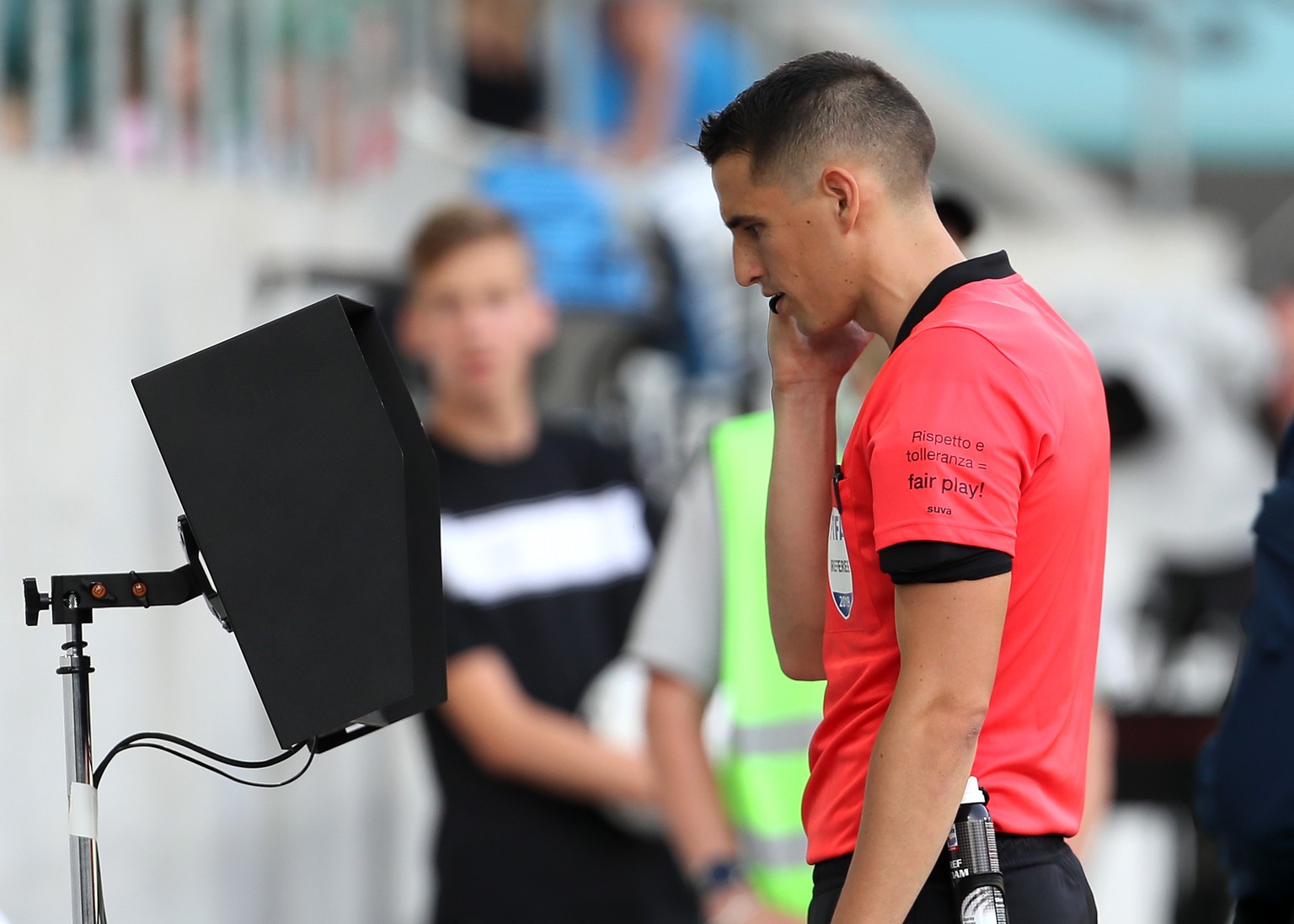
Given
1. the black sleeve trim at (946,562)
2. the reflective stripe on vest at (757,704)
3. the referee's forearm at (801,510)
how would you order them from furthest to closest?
the reflective stripe on vest at (757,704), the referee's forearm at (801,510), the black sleeve trim at (946,562)

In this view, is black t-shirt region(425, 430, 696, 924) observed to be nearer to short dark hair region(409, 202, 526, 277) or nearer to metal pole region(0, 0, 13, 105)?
short dark hair region(409, 202, 526, 277)

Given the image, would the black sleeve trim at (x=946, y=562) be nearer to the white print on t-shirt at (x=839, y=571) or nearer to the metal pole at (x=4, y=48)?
the white print on t-shirt at (x=839, y=571)

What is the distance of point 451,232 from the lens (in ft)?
11.0

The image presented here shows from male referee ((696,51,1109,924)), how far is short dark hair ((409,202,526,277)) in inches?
65.2

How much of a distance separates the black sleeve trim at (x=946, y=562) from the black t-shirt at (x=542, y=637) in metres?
1.67

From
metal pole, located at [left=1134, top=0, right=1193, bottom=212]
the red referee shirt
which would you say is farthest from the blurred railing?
metal pole, located at [left=1134, top=0, right=1193, bottom=212]

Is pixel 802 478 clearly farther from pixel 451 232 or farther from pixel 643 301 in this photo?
pixel 643 301

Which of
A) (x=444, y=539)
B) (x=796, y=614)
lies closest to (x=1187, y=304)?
(x=444, y=539)

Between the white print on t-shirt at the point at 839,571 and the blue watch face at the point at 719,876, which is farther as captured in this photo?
the blue watch face at the point at 719,876

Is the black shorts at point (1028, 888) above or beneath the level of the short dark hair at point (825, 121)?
beneath

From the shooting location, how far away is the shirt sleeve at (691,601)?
106 inches

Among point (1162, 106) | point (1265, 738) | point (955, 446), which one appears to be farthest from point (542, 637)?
point (1162, 106)

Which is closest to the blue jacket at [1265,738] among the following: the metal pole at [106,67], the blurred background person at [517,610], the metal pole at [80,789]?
the blurred background person at [517,610]

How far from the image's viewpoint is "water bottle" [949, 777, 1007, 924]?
1.59 metres
